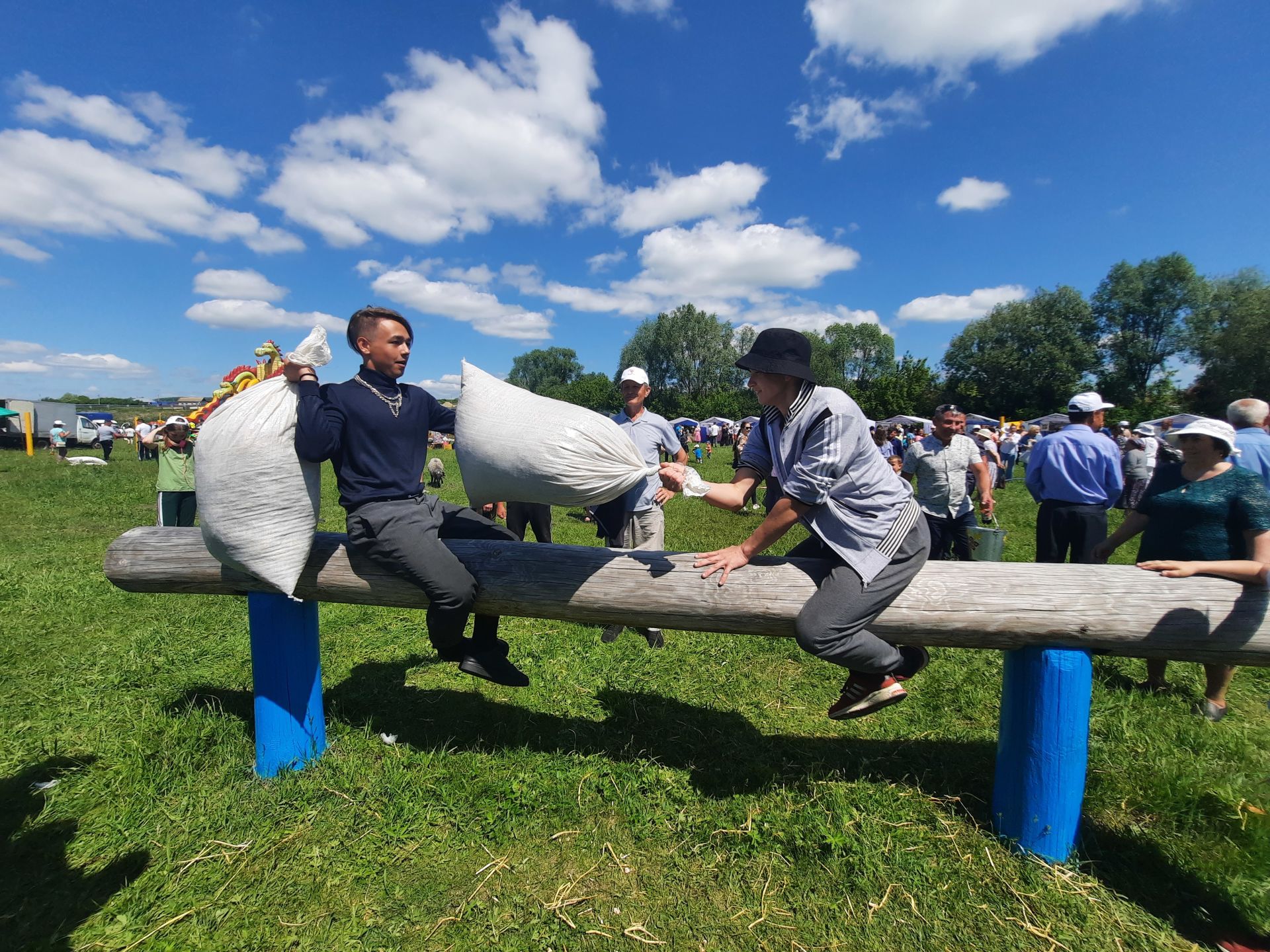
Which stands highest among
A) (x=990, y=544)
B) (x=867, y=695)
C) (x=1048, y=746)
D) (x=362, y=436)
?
(x=362, y=436)

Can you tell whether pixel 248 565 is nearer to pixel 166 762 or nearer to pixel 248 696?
pixel 166 762

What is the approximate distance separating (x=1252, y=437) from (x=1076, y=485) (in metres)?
1.15

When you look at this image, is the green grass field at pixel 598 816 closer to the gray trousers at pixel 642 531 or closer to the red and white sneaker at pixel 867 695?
the red and white sneaker at pixel 867 695

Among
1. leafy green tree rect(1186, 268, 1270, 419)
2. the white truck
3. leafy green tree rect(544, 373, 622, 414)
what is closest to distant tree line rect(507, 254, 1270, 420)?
leafy green tree rect(1186, 268, 1270, 419)

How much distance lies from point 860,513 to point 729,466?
1864 cm

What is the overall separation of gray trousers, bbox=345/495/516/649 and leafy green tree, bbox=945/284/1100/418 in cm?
5265

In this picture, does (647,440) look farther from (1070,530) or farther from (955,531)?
(1070,530)

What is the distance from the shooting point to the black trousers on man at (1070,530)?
17.3 ft

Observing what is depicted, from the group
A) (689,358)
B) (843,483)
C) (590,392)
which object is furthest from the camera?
(590,392)

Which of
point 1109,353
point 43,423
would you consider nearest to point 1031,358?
point 1109,353

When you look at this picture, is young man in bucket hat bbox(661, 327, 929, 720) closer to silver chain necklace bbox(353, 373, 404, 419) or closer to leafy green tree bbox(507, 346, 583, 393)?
silver chain necklace bbox(353, 373, 404, 419)

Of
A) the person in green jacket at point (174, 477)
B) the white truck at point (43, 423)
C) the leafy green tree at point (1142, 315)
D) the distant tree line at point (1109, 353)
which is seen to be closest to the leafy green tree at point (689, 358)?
the distant tree line at point (1109, 353)

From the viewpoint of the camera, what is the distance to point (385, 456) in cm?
277

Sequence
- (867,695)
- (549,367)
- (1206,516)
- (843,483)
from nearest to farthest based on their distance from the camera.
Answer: (843,483) < (867,695) < (1206,516) < (549,367)
